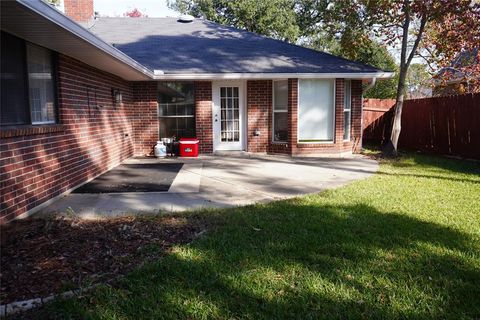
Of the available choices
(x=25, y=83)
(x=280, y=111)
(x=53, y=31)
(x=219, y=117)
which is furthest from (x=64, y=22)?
(x=280, y=111)

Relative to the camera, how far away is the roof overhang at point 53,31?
389 cm

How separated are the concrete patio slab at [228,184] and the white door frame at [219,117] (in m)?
0.87

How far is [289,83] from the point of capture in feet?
38.0

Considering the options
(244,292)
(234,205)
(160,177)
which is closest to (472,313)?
(244,292)

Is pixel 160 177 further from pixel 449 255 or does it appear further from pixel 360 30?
pixel 360 30

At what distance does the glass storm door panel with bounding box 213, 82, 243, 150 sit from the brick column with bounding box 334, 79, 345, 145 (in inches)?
110

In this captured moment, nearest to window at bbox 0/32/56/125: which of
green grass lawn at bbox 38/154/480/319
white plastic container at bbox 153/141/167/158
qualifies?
green grass lawn at bbox 38/154/480/319

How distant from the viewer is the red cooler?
11.5 meters

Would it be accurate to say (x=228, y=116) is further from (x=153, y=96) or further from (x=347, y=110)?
(x=347, y=110)

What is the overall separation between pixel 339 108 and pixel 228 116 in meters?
3.28

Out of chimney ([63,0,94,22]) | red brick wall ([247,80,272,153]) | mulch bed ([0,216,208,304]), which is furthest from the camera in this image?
chimney ([63,0,94,22])

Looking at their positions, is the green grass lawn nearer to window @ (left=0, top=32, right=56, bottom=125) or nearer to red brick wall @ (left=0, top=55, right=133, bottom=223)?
red brick wall @ (left=0, top=55, right=133, bottom=223)

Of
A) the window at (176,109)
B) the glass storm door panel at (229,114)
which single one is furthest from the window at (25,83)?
the glass storm door panel at (229,114)

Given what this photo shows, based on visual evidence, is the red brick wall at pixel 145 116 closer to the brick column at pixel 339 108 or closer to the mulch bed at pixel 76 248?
the brick column at pixel 339 108
